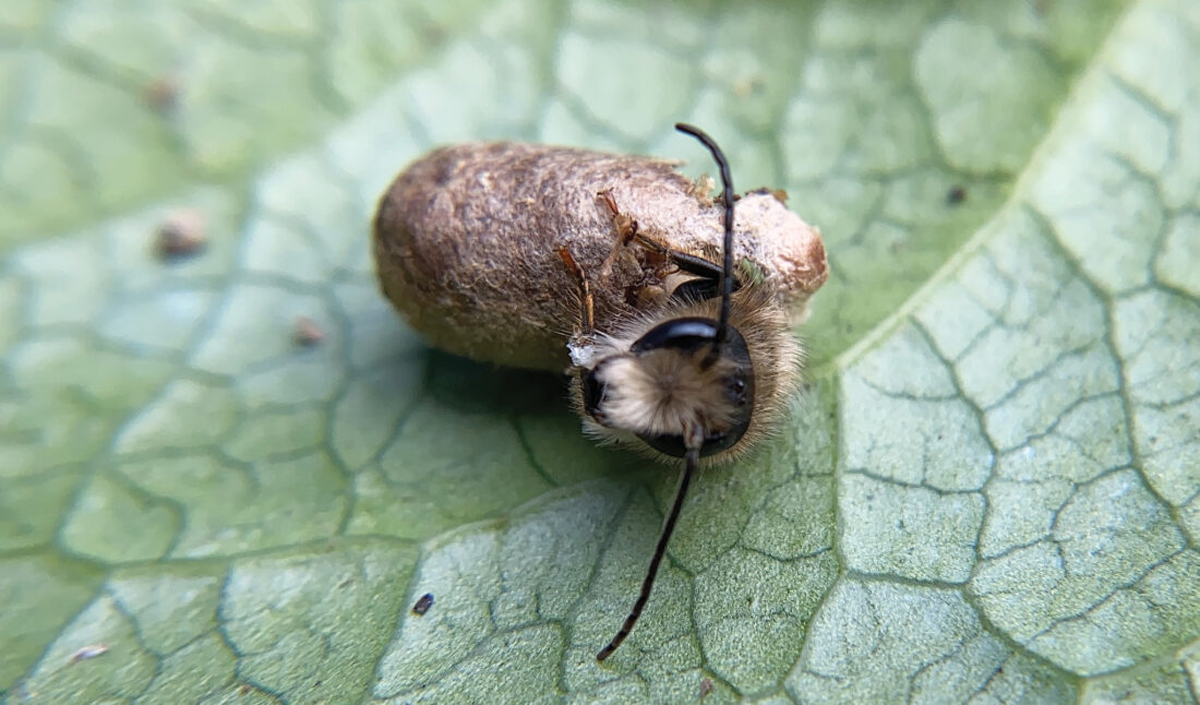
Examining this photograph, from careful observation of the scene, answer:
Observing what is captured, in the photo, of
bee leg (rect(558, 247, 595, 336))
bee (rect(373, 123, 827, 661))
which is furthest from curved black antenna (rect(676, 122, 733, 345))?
bee leg (rect(558, 247, 595, 336))

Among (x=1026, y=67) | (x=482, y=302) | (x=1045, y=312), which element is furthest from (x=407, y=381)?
(x=1026, y=67)

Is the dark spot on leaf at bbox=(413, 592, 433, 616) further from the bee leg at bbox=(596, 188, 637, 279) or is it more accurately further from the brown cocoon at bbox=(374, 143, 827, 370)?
the bee leg at bbox=(596, 188, 637, 279)

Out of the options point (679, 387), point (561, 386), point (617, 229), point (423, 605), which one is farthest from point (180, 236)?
point (679, 387)

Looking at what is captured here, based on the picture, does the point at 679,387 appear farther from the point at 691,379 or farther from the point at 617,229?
the point at 617,229

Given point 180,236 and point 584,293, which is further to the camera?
point 180,236

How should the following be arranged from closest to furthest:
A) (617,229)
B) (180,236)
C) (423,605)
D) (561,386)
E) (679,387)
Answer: (679,387)
(617,229)
(423,605)
(561,386)
(180,236)

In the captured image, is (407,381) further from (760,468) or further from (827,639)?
(827,639)

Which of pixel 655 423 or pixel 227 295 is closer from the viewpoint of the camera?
pixel 655 423
